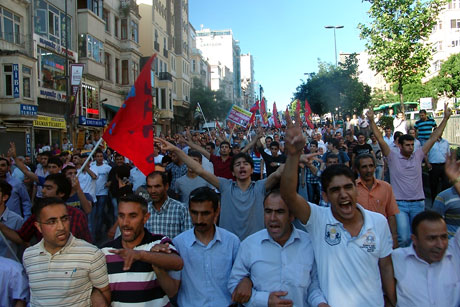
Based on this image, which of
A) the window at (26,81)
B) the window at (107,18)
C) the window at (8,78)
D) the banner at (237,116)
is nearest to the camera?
the banner at (237,116)

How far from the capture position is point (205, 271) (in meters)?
2.86

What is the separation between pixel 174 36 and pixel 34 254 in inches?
1988

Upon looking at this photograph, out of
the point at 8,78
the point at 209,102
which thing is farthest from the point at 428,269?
the point at 209,102

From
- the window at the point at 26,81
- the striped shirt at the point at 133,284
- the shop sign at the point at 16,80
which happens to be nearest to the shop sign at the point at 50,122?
the window at the point at 26,81

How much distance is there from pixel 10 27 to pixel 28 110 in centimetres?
457

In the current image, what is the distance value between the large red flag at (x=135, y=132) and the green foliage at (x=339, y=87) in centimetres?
2673

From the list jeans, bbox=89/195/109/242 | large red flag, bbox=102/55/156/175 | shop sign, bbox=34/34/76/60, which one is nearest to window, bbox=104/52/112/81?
shop sign, bbox=34/34/76/60

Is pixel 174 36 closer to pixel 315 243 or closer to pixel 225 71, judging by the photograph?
pixel 315 243

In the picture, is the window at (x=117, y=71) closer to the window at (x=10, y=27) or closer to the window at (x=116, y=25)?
the window at (x=116, y=25)

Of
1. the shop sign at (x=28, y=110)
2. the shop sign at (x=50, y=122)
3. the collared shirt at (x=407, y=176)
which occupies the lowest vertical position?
the collared shirt at (x=407, y=176)

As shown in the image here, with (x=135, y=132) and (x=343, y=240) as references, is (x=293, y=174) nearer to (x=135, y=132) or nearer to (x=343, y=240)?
(x=343, y=240)

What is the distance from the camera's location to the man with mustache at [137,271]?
2533 mm

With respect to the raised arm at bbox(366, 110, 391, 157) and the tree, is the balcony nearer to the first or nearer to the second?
the tree

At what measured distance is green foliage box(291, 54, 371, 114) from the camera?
30.4 metres
